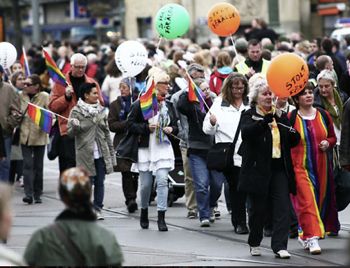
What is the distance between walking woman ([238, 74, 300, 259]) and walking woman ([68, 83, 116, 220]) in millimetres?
3144

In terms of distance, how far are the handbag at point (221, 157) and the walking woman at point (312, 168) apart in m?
1.04

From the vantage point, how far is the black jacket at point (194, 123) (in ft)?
47.2

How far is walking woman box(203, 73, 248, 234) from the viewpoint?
13.7 m

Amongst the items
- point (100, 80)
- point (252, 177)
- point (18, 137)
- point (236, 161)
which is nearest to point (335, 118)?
point (236, 161)

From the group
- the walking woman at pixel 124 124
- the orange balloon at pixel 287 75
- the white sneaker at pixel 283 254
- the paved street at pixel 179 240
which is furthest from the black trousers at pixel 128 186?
the orange balloon at pixel 287 75

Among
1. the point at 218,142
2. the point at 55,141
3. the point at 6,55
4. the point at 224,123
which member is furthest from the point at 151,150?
the point at 6,55

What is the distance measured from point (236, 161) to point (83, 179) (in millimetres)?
6104

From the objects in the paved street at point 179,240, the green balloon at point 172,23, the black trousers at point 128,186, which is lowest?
the paved street at point 179,240

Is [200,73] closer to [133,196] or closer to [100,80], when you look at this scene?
[133,196]

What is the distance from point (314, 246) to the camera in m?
12.2

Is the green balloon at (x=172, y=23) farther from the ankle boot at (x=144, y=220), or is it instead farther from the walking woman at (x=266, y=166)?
the walking woman at (x=266, y=166)

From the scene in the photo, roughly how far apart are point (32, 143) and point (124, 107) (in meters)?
1.82

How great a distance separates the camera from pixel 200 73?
14914 millimetres

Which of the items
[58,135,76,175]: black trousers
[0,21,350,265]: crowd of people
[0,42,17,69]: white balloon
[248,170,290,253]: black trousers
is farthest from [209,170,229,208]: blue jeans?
[0,42,17,69]: white balloon
